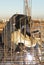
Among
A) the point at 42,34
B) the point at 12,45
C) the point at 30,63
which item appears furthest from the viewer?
the point at 42,34

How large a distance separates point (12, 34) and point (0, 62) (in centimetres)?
20

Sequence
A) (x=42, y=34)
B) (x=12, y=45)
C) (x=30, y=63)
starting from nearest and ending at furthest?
(x=30, y=63) → (x=12, y=45) → (x=42, y=34)

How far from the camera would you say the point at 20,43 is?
1.13 meters

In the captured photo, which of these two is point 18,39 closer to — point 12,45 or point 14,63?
point 12,45

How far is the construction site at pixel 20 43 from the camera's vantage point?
40.8 inches

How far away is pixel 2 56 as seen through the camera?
1.09m

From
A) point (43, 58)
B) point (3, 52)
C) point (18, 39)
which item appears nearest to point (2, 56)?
point (3, 52)

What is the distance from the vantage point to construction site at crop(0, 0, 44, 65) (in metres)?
1.04

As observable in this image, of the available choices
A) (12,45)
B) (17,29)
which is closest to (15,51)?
(12,45)

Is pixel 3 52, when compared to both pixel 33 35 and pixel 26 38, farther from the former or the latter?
pixel 33 35

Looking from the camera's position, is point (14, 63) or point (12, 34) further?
point (12, 34)

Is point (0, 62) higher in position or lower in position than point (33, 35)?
lower

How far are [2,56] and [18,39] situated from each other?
150 mm

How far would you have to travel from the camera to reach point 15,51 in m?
1.13
